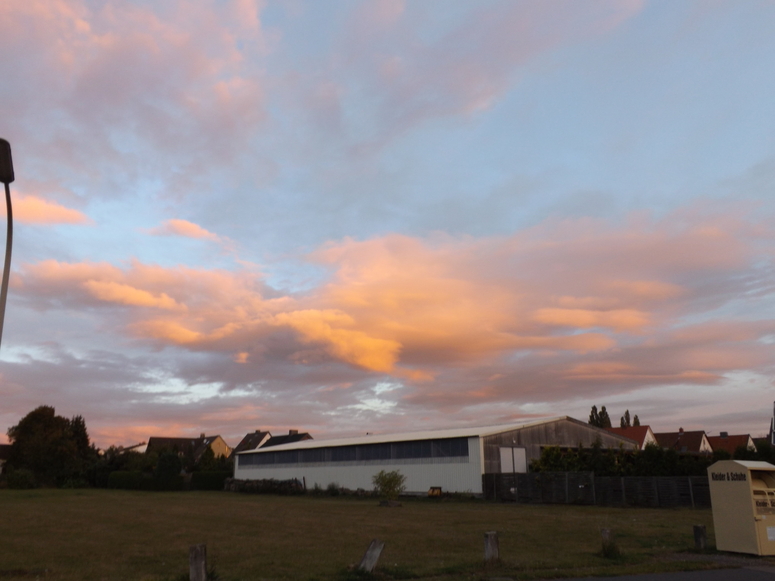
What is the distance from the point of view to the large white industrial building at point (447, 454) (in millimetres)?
43875

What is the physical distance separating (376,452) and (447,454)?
317 inches

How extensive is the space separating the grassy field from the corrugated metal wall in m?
12.6

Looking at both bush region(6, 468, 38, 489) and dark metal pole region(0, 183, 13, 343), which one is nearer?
dark metal pole region(0, 183, 13, 343)

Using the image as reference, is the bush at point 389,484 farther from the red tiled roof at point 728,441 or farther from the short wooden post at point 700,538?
the red tiled roof at point 728,441

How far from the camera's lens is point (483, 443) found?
43.5 metres

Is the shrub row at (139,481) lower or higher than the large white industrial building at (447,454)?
lower

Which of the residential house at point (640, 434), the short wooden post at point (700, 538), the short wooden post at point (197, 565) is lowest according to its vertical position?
the short wooden post at point (700, 538)

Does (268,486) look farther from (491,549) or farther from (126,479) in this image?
(491,549)

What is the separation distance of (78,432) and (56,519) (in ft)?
189

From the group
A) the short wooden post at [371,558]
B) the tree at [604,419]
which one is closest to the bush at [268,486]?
the short wooden post at [371,558]

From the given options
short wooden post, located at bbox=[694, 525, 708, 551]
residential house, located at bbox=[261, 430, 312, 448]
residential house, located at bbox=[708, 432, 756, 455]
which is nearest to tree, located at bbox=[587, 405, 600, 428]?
residential house, located at bbox=[708, 432, 756, 455]

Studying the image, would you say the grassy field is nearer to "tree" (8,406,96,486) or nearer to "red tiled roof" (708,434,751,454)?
"tree" (8,406,96,486)

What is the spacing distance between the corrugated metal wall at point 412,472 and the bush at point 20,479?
2719 centimetres

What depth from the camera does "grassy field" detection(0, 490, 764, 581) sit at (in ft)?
43.4
